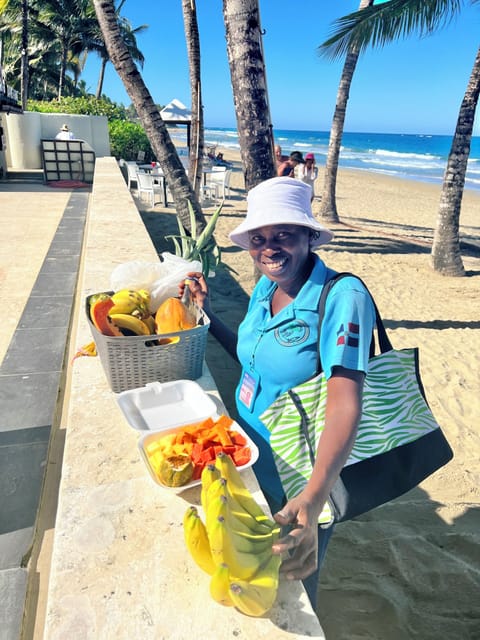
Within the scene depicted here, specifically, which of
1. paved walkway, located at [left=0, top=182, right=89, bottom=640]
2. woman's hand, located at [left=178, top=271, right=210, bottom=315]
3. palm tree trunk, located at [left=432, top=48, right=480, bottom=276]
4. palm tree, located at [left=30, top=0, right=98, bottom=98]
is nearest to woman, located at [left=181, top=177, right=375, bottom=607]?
woman's hand, located at [left=178, top=271, right=210, bottom=315]

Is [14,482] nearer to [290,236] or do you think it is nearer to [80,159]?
[290,236]

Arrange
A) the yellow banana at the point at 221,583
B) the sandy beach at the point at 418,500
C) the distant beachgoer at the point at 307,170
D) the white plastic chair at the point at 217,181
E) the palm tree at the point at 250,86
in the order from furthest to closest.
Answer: the white plastic chair at the point at 217,181 → the distant beachgoer at the point at 307,170 → the palm tree at the point at 250,86 → the sandy beach at the point at 418,500 → the yellow banana at the point at 221,583

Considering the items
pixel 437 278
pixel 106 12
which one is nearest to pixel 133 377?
pixel 106 12

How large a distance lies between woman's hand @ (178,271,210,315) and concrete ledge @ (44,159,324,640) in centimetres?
72

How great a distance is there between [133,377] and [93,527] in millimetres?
808

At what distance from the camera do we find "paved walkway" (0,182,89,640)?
2.21 meters

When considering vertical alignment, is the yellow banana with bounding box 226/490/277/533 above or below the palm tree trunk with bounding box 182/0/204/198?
below

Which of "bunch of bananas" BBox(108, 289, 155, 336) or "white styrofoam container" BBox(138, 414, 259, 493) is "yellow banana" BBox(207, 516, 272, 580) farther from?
"bunch of bananas" BBox(108, 289, 155, 336)

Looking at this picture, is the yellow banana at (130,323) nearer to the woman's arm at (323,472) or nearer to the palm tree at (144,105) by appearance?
the woman's arm at (323,472)

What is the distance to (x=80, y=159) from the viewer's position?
14.5m

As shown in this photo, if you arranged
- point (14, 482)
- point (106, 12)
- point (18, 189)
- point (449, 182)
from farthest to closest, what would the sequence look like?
point (18, 189) < point (449, 182) < point (106, 12) < point (14, 482)

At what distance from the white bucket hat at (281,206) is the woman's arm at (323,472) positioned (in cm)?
62

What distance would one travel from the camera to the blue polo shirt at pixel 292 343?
153cm

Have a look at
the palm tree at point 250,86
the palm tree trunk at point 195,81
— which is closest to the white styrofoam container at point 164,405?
the palm tree at point 250,86
